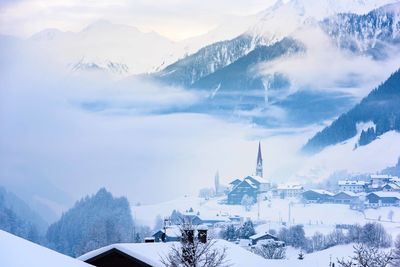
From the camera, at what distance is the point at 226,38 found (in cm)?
12444

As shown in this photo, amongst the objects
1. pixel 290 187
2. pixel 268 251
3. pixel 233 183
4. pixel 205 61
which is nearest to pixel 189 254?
pixel 268 251

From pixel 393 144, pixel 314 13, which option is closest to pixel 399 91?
pixel 393 144

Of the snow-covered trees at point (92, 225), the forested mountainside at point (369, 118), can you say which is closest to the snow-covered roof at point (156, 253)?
the snow-covered trees at point (92, 225)

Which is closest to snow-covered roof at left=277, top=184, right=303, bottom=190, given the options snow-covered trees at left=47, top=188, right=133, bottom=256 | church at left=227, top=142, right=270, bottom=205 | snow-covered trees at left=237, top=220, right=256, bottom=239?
church at left=227, top=142, right=270, bottom=205

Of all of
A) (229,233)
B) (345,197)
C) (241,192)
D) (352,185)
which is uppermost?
(352,185)

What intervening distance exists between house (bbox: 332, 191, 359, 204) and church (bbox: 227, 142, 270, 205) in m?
9.88

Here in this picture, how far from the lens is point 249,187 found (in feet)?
357

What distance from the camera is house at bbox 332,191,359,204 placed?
333ft

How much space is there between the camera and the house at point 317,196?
105 metres

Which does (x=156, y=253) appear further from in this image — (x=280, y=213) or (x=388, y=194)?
(x=388, y=194)

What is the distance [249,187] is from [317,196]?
822 cm

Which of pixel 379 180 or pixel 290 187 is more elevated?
pixel 379 180

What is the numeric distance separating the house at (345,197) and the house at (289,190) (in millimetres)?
5821

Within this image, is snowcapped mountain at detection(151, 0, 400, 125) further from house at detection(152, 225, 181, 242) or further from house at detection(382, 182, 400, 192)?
house at detection(152, 225, 181, 242)
